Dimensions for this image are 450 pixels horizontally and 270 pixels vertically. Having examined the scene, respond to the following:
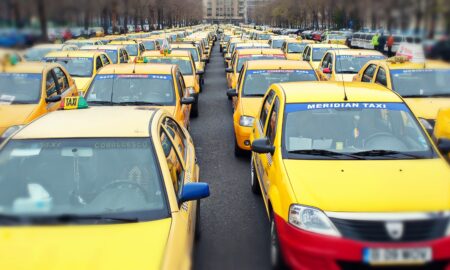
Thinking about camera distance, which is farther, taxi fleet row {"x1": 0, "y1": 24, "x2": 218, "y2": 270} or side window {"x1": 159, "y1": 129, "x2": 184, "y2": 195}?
side window {"x1": 159, "y1": 129, "x2": 184, "y2": 195}

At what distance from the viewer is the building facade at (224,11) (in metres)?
188

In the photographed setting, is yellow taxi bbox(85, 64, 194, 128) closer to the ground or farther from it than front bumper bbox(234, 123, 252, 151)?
farther from it

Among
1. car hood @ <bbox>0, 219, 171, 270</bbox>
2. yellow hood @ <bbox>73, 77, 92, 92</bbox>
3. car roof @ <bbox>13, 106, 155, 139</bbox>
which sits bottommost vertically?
yellow hood @ <bbox>73, 77, 92, 92</bbox>

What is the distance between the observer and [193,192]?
3.86 m

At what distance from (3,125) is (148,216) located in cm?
490

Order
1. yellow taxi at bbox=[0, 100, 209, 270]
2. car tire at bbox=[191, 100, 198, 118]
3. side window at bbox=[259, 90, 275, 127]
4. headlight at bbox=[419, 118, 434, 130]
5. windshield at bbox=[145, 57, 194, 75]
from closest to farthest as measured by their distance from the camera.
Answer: yellow taxi at bbox=[0, 100, 209, 270], side window at bbox=[259, 90, 275, 127], headlight at bbox=[419, 118, 434, 130], car tire at bbox=[191, 100, 198, 118], windshield at bbox=[145, 57, 194, 75]

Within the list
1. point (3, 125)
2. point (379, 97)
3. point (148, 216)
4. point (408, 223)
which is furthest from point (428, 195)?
point (3, 125)

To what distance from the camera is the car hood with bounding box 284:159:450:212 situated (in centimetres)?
387

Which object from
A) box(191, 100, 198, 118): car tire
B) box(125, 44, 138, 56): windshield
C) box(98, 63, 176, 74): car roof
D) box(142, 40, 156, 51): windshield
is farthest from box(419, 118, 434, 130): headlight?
box(142, 40, 156, 51): windshield

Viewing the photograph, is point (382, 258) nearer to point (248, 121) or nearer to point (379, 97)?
point (379, 97)

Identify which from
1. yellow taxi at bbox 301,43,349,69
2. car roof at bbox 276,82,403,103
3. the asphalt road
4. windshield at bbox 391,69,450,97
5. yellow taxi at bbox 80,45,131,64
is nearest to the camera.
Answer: the asphalt road

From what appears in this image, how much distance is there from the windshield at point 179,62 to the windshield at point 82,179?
32.5ft

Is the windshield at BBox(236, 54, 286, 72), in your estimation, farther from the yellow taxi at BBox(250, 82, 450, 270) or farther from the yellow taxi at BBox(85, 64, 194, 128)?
the yellow taxi at BBox(250, 82, 450, 270)

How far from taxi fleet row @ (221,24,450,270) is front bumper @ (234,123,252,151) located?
128cm
